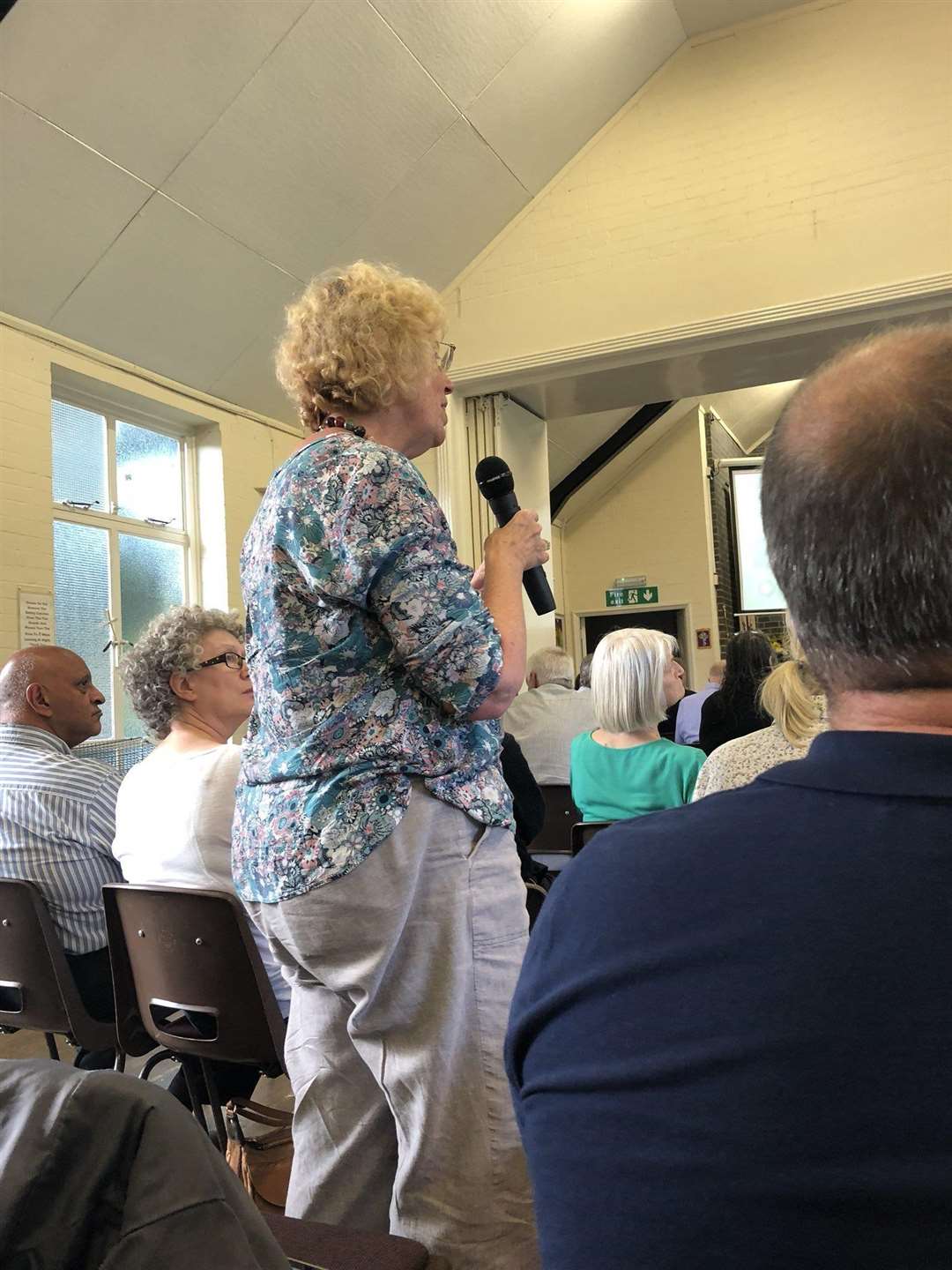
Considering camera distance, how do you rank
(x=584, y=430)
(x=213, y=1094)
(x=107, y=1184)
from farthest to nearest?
(x=584, y=430) < (x=213, y=1094) < (x=107, y=1184)

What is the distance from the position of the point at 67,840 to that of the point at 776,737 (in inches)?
63.3

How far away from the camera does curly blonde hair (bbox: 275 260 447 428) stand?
4.52 feet

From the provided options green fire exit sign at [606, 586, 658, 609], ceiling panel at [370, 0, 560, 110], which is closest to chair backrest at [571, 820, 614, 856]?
ceiling panel at [370, 0, 560, 110]

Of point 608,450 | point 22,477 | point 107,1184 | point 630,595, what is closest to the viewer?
point 107,1184

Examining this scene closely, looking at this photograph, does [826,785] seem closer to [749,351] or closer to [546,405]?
[749,351]

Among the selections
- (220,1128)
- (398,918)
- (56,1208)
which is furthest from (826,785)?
(220,1128)

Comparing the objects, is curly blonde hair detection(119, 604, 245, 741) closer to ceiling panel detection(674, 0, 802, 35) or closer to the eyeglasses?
the eyeglasses

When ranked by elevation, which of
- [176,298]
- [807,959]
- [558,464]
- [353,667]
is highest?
[558,464]

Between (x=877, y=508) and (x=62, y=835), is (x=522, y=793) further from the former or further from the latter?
(x=877, y=508)

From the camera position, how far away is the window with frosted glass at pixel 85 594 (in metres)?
4.26

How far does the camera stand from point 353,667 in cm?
123

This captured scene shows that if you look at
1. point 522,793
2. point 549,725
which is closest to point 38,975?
point 522,793

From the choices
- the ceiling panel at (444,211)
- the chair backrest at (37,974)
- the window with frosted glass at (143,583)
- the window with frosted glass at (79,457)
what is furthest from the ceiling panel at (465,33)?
the chair backrest at (37,974)

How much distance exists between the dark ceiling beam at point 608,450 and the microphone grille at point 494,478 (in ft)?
25.6
